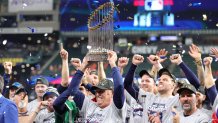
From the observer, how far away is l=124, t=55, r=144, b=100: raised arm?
19.4ft

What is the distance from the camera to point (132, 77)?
598 centimetres

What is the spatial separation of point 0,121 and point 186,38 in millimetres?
22199

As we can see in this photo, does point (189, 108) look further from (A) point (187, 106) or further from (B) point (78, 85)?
(B) point (78, 85)

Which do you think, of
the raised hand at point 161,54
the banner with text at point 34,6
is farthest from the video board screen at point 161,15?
the raised hand at point 161,54

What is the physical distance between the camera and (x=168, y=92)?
5691 millimetres

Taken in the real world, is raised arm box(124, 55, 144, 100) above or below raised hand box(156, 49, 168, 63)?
below

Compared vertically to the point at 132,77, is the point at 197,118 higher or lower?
lower

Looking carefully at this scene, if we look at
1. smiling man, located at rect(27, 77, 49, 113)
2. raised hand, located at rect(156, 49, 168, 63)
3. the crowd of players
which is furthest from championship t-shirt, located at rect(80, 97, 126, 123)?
raised hand, located at rect(156, 49, 168, 63)

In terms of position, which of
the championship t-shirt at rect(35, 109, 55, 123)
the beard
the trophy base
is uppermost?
the trophy base

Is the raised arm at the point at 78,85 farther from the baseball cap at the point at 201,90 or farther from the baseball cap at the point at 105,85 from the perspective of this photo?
the baseball cap at the point at 201,90

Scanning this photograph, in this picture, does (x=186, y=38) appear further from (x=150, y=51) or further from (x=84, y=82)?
(x=84, y=82)

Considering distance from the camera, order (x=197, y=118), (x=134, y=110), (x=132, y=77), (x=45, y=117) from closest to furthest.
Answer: (x=197, y=118) < (x=45, y=117) < (x=132, y=77) < (x=134, y=110)

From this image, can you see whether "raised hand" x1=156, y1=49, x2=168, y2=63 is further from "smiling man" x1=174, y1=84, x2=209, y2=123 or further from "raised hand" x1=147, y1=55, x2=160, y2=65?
"smiling man" x1=174, y1=84, x2=209, y2=123

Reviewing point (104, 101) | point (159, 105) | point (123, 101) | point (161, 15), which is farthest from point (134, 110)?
point (161, 15)
